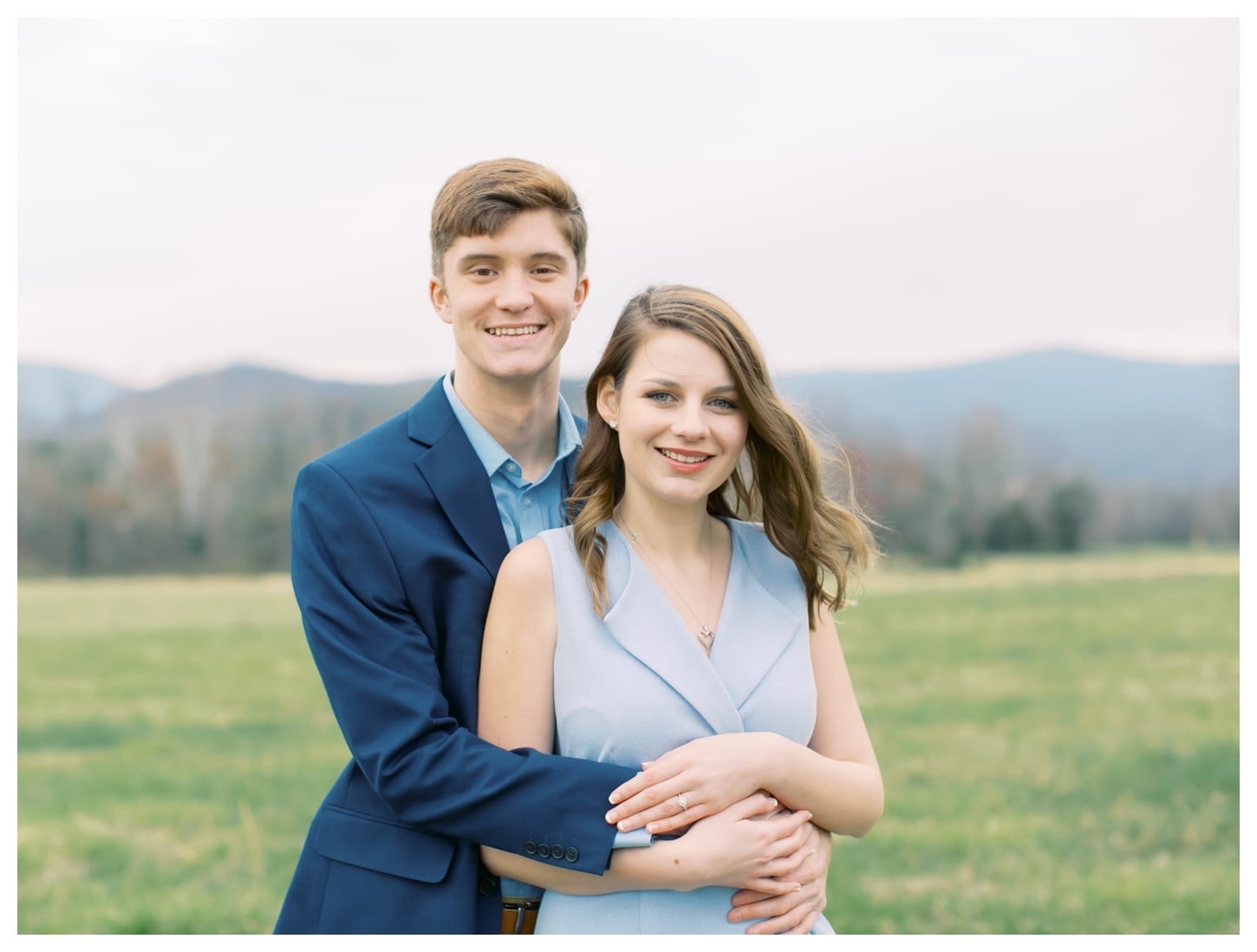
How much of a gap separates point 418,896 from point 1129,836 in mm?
8524

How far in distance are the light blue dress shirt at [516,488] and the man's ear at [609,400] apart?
0.72ft

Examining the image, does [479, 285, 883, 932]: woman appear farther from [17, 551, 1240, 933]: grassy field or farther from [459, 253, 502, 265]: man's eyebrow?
[17, 551, 1240, 933]: grassy field

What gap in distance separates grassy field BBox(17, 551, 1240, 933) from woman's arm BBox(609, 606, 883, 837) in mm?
5104

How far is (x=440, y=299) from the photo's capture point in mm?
3516

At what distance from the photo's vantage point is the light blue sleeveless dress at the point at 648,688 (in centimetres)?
308

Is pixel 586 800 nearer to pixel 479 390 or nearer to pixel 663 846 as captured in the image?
Answer: pixel 663 846

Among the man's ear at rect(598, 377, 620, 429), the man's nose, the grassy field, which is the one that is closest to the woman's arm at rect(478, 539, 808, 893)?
the man's ear at rect(598, 377, 620, 429)

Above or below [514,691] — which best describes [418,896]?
below

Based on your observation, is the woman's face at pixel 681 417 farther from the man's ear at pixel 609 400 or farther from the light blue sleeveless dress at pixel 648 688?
the light blue sleeveless dress at pixel 648 688

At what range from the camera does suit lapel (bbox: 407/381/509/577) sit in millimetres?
3178

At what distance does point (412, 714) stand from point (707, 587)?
90 centimetres

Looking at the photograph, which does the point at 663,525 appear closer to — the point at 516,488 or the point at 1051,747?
the point at 516,488

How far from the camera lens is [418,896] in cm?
310
